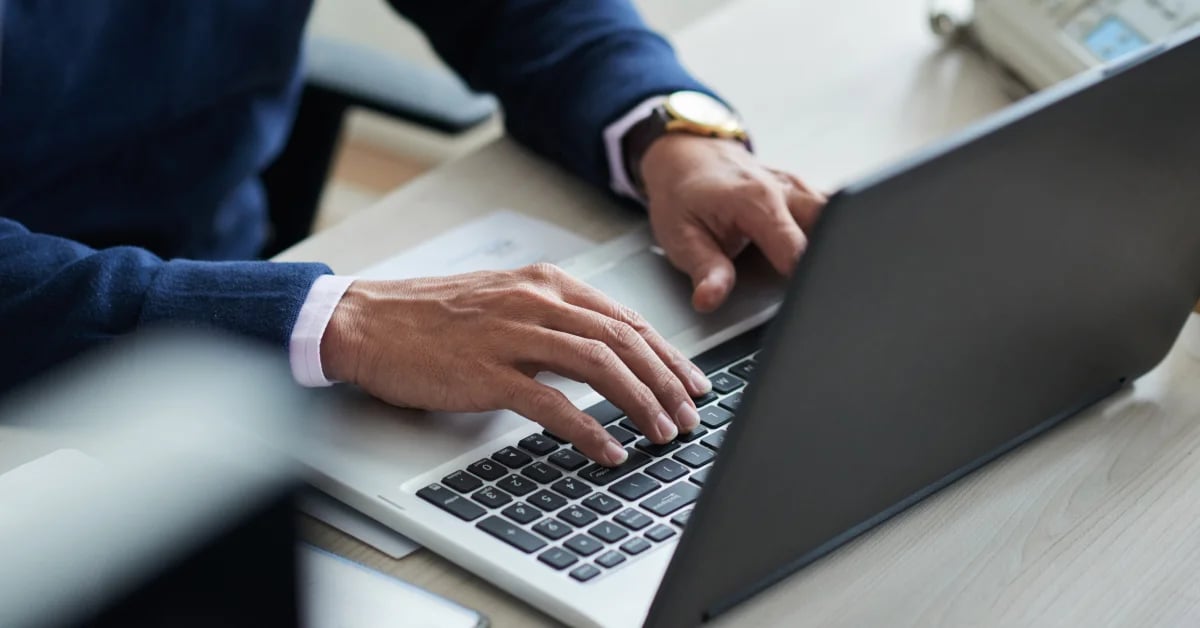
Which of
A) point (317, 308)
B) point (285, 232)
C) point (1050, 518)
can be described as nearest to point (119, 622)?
point (317, 308)

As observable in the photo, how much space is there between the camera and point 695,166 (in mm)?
1059

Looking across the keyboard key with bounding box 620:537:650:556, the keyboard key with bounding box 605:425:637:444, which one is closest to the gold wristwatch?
the keyboard key with bounding box 605:425:637:444

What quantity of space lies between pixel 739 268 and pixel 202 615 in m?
0.60

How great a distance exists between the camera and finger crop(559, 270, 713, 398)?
32.9 inches

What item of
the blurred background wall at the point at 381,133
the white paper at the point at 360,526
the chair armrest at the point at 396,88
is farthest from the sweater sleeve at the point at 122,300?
the blurred background wall at the point at 381,133

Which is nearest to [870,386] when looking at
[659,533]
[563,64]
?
[659,533]

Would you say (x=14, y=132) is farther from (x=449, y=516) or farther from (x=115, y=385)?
(x=449, y=516)

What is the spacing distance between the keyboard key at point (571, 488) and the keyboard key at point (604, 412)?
2.2 inches

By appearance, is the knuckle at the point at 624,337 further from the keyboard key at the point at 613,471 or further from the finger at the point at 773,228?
the finger at the point at 773,228

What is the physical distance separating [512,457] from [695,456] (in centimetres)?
10

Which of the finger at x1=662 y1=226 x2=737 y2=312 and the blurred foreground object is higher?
the blurred foreground object

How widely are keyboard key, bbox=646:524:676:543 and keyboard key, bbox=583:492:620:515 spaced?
1.0 inches

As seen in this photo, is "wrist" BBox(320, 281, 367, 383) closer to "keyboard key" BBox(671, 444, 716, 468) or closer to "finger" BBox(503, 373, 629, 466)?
"finger" BBox(503, 373, 629, 466)

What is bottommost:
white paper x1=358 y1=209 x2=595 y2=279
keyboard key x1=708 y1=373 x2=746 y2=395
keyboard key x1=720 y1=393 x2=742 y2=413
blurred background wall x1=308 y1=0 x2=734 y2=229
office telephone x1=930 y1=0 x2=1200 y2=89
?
blurred background wall x1=308 y1=0 x2=734 y2=229
